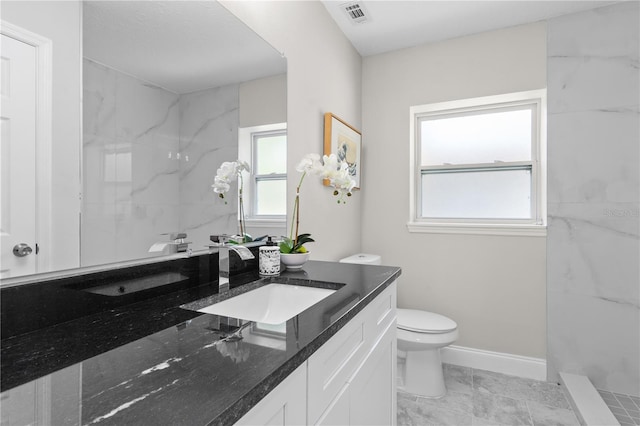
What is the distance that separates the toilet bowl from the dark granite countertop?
1332 mm

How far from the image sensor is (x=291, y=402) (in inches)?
26.5

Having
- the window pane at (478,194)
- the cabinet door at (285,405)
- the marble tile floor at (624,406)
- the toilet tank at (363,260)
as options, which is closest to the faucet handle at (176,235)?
the cabinet door at (285,405)

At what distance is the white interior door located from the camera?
0.69 meters

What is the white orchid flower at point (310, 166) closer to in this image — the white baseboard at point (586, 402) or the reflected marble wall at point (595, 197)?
the reflected marble wall at point (595, 197)

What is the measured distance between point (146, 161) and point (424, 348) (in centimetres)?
186

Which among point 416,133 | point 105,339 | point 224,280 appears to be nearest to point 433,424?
point 224,280

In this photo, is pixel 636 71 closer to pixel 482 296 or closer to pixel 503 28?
pixel 503 28

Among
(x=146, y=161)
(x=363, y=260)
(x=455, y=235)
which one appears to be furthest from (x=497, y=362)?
(x=146, y=161)

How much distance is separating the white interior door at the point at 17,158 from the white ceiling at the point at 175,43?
0.62 ft

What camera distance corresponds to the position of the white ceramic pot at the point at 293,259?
5.10ft

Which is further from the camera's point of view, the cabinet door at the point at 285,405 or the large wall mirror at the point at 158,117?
the large wall mirror at the point at 158,117

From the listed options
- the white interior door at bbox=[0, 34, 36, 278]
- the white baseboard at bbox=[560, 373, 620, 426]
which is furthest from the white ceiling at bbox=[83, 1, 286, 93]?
the white baseboard at bbox=[560, 373, 620, 426]

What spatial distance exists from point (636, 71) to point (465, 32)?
1.09 meters

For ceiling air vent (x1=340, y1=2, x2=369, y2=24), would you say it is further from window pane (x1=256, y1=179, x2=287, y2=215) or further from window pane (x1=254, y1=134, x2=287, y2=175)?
window pane (x1=256, y1=179, x2=287, y2=215)
